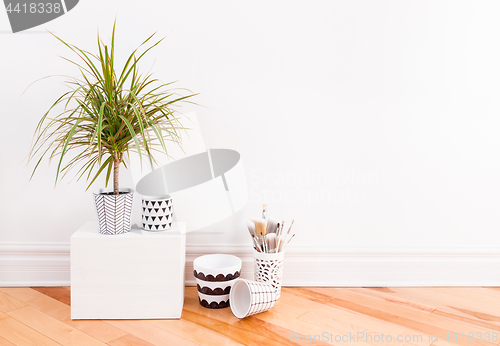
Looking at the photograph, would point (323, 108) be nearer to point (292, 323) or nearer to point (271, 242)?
point (271, 242)

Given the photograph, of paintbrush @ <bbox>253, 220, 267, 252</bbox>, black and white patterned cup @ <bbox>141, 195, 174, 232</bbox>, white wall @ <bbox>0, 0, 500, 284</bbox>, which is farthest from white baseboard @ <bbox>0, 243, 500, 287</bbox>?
black and white patterned cup @ <bbox>141, 195, 174, 232</bbox>

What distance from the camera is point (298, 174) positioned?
1552 mm

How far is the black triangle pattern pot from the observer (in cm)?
120

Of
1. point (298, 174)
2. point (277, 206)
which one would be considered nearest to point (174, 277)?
point (277, 206)

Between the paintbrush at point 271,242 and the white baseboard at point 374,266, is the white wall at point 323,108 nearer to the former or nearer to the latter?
the white baseboard at point 374,266

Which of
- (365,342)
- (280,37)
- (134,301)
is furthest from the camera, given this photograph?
(280,37)

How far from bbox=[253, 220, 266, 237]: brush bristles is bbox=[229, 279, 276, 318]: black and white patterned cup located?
184mm

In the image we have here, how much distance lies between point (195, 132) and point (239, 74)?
0.29m

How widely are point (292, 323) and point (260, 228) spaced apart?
0.35 meters

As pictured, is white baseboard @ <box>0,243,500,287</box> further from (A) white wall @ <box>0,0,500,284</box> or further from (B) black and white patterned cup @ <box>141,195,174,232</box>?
(B) black and white patterned cup @ <box>141,195,174,232</box>

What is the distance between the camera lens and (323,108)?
5.02 ft

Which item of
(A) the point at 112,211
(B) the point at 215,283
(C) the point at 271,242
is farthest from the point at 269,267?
(A) the point at 112,211

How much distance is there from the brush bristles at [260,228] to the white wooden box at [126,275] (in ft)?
0.99

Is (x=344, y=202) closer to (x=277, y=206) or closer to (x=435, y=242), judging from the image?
(x=277, y=206)
